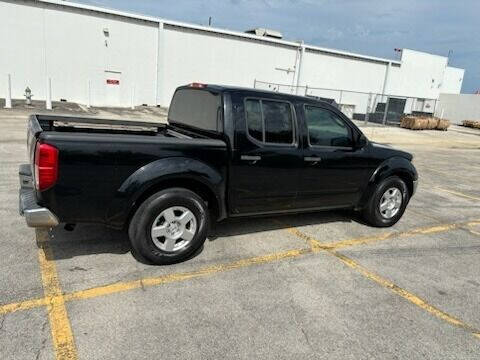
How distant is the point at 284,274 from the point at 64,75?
24.0 meters

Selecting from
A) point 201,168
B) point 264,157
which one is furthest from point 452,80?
point 201,168

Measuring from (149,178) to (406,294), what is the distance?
2715mm

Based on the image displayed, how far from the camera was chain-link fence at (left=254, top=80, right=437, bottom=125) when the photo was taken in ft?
102

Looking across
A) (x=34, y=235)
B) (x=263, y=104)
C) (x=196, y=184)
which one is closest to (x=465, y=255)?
(x=263, y=104)

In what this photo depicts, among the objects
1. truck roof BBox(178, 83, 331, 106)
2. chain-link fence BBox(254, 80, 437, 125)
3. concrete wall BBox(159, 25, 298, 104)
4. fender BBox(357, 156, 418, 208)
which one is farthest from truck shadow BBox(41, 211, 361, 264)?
chain-link fence BBox(254, 80, 437, 125)

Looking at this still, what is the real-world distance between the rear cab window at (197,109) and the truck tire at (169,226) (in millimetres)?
893

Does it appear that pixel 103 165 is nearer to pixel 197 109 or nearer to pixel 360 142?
pixel 197 109

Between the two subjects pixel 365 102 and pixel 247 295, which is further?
pixel 365 102

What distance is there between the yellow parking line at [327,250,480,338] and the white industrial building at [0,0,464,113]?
19.1m

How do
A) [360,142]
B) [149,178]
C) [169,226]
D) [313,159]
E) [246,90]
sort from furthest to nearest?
[360,142], [313,159], [246,90], [169,226], [149,178]

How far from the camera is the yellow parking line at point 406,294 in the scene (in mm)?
3455

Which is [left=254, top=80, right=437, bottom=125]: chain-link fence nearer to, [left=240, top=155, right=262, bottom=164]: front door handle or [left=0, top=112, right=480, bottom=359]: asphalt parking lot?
[left=0, top=112, right=480, bottom=359]: asphalt parking lot

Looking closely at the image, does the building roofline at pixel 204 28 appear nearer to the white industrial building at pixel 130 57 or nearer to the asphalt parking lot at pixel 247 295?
the white industrial building at pixel 130 57

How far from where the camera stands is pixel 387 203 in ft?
19.2
